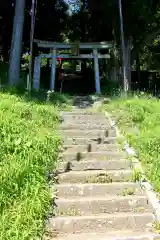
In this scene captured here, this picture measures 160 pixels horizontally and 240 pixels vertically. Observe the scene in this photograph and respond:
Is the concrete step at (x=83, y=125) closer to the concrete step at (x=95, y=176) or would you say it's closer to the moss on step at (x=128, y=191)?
the concrete step at (x=95, y=176)

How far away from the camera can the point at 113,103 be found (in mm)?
11141

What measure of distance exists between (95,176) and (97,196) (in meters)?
0.55

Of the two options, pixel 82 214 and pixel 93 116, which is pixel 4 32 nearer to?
pixel 93 116

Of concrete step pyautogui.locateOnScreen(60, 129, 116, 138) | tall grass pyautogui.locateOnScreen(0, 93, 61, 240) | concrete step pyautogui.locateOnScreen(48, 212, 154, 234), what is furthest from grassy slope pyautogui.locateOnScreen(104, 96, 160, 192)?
tall grass pyautogui.locateOnScreen(0, 93, 61, 240)

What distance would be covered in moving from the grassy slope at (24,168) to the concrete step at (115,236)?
437 millimetres

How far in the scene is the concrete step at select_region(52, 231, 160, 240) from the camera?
5094mm

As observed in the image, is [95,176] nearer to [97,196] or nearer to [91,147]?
[97,196]

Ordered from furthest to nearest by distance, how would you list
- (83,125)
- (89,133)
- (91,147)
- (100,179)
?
(83,125), (89,133), (91,147), (100,179)

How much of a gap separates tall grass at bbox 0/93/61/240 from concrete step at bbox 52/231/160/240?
0.43m

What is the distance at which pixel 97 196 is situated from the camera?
6.27 metres

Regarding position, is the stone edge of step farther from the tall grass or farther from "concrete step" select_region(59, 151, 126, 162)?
the tall grass

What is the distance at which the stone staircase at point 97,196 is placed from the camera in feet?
17.9

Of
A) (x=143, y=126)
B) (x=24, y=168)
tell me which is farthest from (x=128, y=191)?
(x=143, y=126)

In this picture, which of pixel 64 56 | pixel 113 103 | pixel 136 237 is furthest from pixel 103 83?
pixel 136 237
